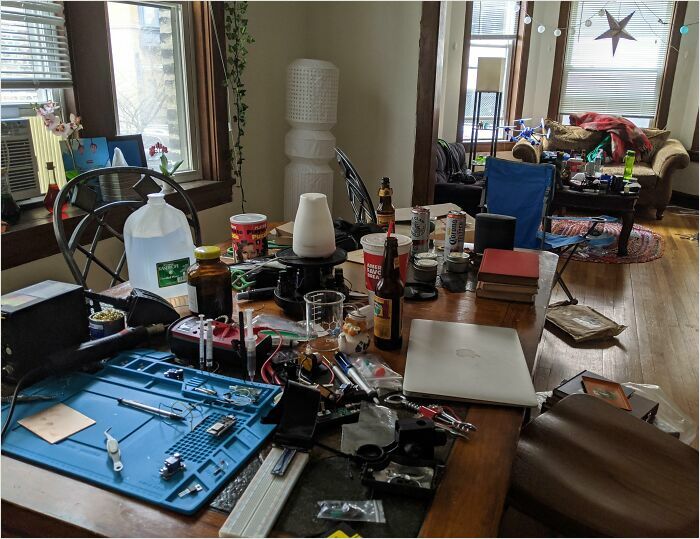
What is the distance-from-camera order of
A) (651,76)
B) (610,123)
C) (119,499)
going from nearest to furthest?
1. (119,499)
2. (610,123)
3. (651,76)

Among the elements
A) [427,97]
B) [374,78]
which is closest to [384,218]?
[427,97]

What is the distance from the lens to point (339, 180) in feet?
12.4

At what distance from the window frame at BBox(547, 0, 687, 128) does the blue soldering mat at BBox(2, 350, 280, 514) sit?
22.3 feet

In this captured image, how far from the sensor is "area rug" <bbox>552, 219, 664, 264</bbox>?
175 inches

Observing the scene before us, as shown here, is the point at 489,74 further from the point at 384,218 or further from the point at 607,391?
the point at 607,391

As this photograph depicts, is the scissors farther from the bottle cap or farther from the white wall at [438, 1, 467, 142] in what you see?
the white wall at [438, 1, 467, 142]

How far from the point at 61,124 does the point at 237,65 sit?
3.69ft

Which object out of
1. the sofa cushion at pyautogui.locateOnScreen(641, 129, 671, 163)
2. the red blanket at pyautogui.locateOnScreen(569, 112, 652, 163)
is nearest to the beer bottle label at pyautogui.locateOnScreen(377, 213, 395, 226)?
the red blanket at pyautogui.locateOnScreen(569, 112, 652, 163)

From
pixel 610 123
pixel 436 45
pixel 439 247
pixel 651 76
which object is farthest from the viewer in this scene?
pixel 651 76

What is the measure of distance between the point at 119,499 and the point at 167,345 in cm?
48

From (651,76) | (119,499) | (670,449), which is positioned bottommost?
(670,449)

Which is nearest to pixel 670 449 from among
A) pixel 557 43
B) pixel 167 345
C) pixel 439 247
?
pixel 439 247

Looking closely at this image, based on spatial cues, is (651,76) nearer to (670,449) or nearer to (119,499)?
(670,449)

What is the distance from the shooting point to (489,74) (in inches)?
207
